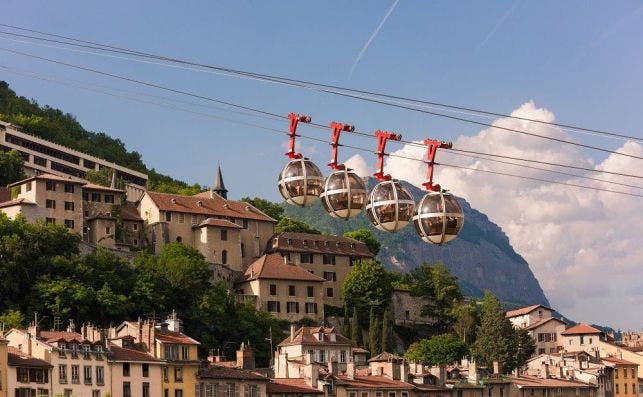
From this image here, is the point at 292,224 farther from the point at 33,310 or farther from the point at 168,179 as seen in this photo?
the point at 33,310

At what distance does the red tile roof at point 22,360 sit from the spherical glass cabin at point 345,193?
171ft

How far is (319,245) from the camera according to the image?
136000 millimetres

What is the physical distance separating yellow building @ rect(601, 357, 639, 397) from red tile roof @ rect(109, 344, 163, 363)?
177ft

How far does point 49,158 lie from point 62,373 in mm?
77348

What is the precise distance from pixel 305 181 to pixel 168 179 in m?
153

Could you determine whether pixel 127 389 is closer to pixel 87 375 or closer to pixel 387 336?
pixel 87 375

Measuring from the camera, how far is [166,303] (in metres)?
111

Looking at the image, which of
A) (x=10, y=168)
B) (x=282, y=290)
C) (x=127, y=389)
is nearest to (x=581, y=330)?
(x=282, y=290)

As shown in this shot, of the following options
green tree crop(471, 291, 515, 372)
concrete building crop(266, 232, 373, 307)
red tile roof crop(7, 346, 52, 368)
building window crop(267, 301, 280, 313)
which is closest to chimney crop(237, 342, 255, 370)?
red tile roof crop(7, 346, 52, 368)

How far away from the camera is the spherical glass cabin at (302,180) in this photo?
101 ft

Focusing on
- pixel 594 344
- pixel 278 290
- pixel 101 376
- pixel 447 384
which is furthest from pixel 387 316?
pixel 101 376

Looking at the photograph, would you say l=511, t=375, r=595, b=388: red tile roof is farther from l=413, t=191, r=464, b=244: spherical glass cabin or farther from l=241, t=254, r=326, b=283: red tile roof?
l=413, t=191, r=464, b=244: spherical glass cabin

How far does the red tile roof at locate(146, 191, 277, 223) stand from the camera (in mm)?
130375

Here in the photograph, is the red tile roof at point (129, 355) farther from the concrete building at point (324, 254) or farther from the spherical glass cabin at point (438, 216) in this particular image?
the spherical glass cabin at point (438, 216)
